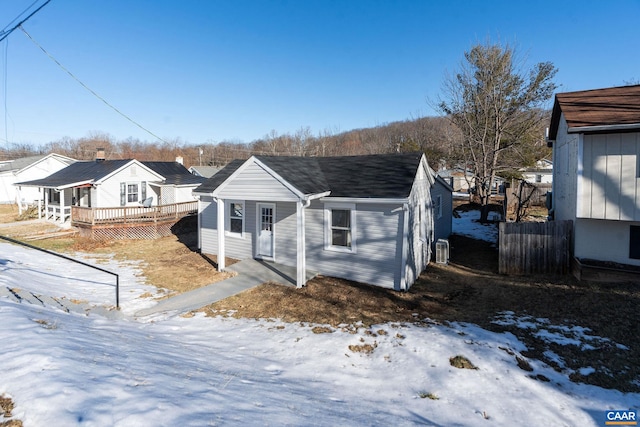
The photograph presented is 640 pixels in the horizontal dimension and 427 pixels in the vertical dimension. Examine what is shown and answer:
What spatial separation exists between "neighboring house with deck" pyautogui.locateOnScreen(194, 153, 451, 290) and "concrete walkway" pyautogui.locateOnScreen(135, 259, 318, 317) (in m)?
0.49

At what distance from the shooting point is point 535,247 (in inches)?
461

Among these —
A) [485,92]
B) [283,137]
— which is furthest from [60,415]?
[283,137]

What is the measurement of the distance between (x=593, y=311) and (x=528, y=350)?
312 cm

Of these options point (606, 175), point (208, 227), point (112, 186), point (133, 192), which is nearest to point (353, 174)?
point (208, 227)

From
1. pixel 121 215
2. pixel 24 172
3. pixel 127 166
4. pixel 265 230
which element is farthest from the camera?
pixel 24 172

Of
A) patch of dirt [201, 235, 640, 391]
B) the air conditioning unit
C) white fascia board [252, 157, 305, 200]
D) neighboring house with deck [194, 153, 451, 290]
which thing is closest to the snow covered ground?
patch of dirt [201, 235, 640, 391]

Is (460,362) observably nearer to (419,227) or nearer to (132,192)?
(419,227)

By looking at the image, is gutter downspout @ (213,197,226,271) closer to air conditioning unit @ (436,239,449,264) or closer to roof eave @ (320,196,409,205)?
roof eave @ (320,196,409,205)

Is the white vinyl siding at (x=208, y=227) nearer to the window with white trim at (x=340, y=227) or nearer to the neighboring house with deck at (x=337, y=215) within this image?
the neighboring house with deck at (x=337, y=215)

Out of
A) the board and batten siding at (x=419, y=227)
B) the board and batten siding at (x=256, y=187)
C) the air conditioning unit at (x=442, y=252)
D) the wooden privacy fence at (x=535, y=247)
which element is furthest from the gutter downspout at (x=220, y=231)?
the wooden privacy fence at (x=535, y=247)

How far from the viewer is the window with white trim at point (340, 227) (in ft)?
37.3

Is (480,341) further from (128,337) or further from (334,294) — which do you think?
(128,337)

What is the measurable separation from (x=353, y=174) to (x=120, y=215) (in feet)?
47.3

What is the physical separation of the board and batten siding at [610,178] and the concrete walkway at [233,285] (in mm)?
8690
